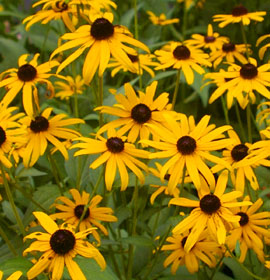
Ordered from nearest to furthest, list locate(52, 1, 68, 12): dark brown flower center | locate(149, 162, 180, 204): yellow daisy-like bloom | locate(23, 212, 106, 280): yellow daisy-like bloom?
locate(23, 212, 106, 280): yellow daisy-like bloom → locate(149, 162, 180, 204): yellow daisy-like bloom → locate(52, 1, 68, 12): dark brown flower center

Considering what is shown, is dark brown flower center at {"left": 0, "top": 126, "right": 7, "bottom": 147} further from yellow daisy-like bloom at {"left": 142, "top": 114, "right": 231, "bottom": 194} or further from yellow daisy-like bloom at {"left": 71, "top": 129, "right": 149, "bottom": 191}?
yellow daisy-like bloom at {"left": 142, "top": 114, "right": 231, "bottom": 194}

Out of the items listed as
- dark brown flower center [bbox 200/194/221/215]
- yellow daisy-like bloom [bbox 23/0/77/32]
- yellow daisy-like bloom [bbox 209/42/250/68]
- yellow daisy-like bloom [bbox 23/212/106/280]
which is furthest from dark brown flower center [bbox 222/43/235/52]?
yellow daisy-like bloom [bbox 23/212/106/280]

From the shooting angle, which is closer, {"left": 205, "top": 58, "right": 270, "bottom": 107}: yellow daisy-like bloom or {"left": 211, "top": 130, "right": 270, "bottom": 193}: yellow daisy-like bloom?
{"left": 211, "top": 130, "right": 270, "bottom": 193}: yellow daisy-like bloom

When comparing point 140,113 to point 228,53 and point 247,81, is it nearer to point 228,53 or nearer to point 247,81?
point 247,81

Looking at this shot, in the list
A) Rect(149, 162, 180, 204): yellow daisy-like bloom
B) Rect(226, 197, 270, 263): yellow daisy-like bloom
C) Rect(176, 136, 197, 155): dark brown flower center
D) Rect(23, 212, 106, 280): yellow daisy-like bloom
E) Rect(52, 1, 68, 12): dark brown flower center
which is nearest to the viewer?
Rect(23, 212, 106, 280): yellow daisy-like bloom

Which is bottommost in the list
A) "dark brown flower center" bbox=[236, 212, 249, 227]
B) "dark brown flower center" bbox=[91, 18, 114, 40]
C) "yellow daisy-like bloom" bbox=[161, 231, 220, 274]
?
"yellow daisy-like bloom" bbox=[161, 231, 220, 274]

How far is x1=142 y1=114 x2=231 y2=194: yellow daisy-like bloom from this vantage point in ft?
2.95

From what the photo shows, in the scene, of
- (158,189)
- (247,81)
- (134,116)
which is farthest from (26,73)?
(247,81)

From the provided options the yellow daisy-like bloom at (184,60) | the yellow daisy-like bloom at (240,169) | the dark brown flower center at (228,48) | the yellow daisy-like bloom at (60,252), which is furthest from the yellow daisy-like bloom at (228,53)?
the yellow daisy-like bloom at (60,252)

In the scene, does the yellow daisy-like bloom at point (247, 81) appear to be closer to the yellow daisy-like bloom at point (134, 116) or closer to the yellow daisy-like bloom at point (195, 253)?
the yellow daisy-like bloom at point (134, 116)

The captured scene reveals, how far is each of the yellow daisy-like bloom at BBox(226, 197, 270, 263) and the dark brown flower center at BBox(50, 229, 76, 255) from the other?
1.10 feet

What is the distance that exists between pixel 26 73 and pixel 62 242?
42cm

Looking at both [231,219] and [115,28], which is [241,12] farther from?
[231,219]

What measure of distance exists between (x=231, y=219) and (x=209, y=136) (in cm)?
17
